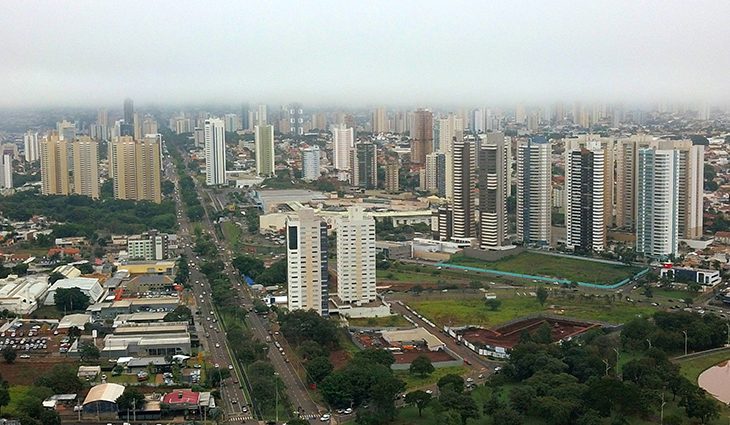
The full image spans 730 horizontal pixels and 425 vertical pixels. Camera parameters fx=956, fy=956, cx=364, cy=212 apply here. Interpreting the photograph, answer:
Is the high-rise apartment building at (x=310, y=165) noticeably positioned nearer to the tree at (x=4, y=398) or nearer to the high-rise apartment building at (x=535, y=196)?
the high-rise apartment building at (x=535, y=196)

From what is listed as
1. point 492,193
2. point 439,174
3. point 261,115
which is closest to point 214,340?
point 492,193

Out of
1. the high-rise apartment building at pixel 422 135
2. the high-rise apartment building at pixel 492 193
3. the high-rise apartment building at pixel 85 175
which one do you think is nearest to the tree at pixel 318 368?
the high-rise apartment building at pixel 492 193

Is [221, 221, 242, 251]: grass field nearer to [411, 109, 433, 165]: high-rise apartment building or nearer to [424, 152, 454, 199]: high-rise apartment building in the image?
[424, 152, 454, 199]: high-rise apartment building

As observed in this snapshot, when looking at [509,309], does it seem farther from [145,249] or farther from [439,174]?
[439,174]

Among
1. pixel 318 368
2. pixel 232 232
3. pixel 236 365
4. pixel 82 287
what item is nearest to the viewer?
pixel 318 368

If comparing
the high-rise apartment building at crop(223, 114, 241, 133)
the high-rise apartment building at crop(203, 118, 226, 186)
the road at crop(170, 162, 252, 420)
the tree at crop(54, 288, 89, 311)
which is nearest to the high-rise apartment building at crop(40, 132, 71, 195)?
the high-rise apartment building at crop(203, 118, 226, 186)

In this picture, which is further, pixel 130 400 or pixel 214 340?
pixel 214 340
